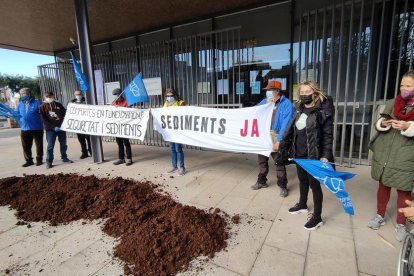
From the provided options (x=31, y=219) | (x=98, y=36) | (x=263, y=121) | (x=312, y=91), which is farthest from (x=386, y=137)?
(x=98, y=36)

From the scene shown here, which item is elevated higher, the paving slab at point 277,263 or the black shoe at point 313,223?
the black shoe at point 313,223

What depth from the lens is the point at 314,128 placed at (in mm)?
2719

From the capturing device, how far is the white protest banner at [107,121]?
5020 mm

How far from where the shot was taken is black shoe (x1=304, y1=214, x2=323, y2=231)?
9.63ft

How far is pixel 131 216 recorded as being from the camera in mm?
3180

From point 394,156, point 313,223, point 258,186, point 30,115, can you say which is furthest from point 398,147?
point 30,115

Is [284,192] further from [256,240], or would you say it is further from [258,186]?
[256,240]

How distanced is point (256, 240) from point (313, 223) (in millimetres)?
745

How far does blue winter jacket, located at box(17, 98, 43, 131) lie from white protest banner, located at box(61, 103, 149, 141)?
30.3 inches

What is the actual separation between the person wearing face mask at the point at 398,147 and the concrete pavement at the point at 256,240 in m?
0.47

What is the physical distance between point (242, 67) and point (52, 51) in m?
9.17

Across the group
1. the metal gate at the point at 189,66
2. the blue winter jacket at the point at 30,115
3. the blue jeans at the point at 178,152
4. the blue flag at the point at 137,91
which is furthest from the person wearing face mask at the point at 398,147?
the blue winter jacket at the point at 30,115

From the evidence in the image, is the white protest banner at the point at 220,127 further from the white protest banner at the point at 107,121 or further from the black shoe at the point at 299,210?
the black shoe at the point at 299,210

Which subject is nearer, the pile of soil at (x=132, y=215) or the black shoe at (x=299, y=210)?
the pile of soil at (x=132, y=215)
